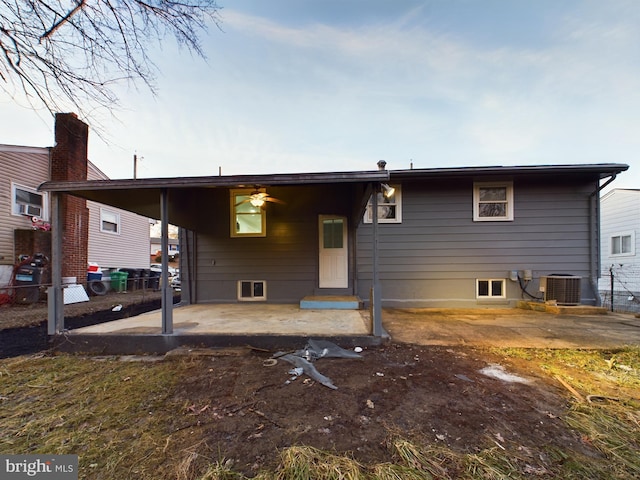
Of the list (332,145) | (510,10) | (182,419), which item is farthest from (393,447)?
(332,145)

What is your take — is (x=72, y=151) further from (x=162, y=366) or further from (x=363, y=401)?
(x=363, y=401)

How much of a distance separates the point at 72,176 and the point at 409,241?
421 inches

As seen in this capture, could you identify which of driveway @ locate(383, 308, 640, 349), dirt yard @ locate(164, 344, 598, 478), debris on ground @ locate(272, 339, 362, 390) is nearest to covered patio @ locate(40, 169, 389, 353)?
debris on ground @ locate(272, 339, 362, 390)

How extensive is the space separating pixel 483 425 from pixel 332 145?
1022cm

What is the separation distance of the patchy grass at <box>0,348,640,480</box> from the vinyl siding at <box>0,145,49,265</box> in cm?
788

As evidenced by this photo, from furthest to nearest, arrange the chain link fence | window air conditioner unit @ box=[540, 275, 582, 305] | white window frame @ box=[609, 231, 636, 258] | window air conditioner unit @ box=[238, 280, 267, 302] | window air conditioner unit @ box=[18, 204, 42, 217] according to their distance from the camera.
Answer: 1. white window frame @ box=[609, 231, 636, 258]
2. the chain link fence
3. window air conditioner unit @ box=[18, 204, 42, 217]
4. window air conditioner unit @ box=[238, 280, 267, 302]
5. window air conditioner unit @ box=[540, 275, 582, 305]

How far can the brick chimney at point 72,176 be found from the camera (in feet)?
26.7

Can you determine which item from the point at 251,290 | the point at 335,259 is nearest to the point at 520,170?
the point at 335,259

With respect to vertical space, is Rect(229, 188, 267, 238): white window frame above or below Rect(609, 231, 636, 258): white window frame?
above

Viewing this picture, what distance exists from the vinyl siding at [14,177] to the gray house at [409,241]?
616 centimetres

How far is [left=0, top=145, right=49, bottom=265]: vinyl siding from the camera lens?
7816mm
